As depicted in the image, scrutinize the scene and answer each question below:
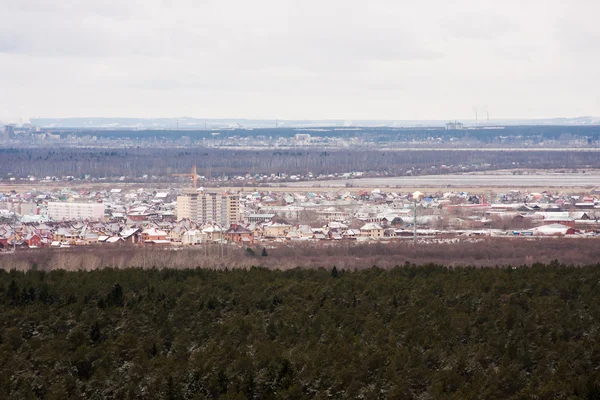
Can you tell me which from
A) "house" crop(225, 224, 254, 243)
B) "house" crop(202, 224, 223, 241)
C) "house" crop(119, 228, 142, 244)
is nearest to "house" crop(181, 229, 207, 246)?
"house" crop(202, 224, 223, 241)

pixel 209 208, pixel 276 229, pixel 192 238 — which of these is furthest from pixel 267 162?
pixel 192 238

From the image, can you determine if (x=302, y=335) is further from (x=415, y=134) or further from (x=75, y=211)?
(x=415, y=134)

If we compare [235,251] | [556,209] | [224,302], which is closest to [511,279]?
[224,302]

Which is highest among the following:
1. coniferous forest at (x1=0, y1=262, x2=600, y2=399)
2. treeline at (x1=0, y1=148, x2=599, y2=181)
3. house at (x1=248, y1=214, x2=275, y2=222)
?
coniferous forest at (x1=0, y1=262, x2=600, y2=399)

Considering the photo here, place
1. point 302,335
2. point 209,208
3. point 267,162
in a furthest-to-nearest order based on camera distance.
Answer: point 267,162
point 209,208
point 302,335

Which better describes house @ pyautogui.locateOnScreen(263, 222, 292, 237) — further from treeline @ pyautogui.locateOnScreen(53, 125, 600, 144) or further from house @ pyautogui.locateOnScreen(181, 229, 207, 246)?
treeline @ pyautogui.locateOnScreen(53, 125, 600, 144)

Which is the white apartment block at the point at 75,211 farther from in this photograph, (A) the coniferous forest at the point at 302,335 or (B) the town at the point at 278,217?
(A) the coniferous forest at the point at 302,335
